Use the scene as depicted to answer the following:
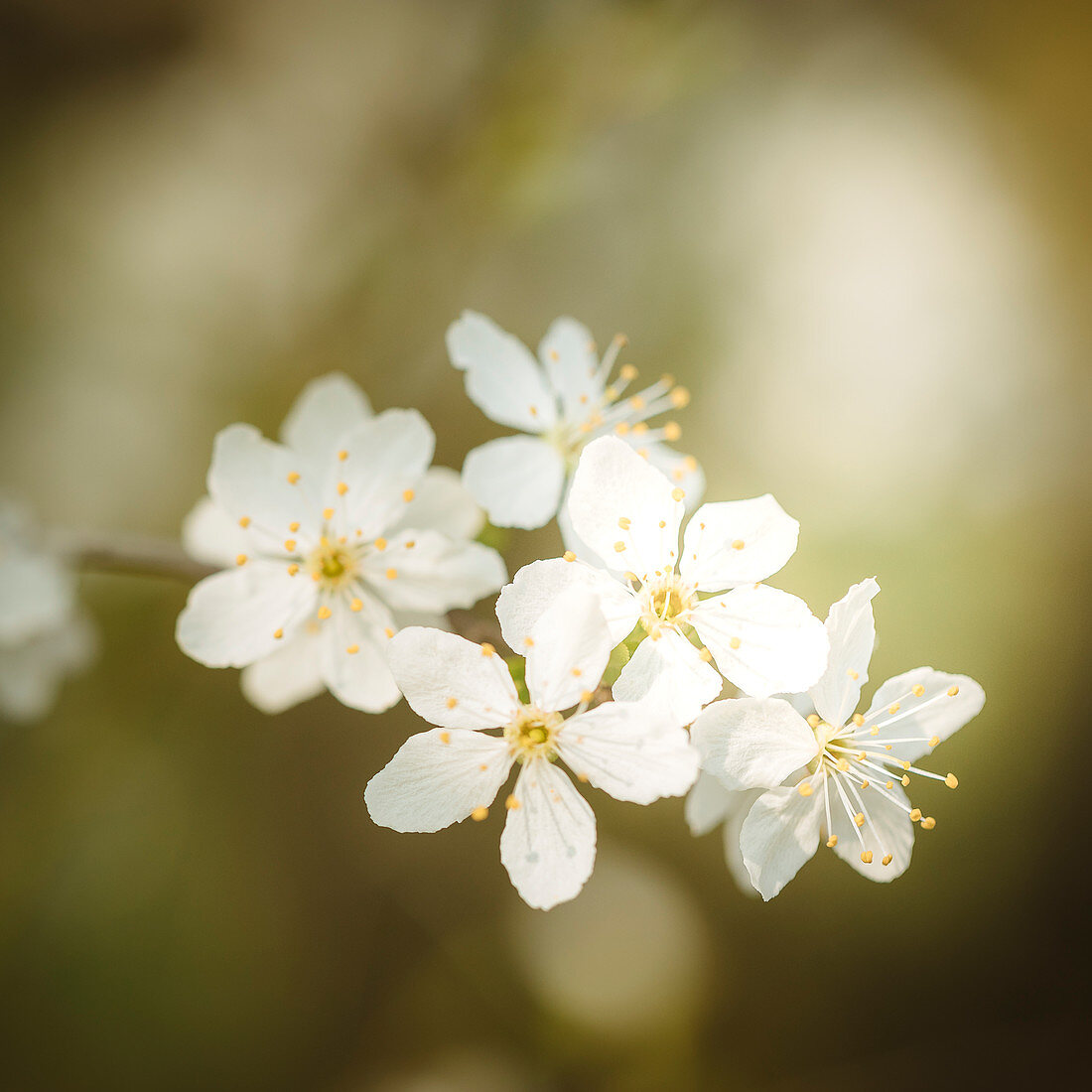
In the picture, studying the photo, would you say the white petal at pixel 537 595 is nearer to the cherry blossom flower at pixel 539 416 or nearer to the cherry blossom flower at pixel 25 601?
the cherry blossom flower at pixel 539 416

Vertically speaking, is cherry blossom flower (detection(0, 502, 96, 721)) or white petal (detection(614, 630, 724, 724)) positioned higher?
white petal (detection(614, 630, 724, 724))

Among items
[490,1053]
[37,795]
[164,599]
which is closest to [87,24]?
[164,599]

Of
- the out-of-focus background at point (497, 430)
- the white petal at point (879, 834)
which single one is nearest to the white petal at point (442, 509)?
the white petal at point (879, 834)

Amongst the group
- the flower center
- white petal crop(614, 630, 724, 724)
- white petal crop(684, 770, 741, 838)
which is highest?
white petal crop(614, 630, 724, 724)

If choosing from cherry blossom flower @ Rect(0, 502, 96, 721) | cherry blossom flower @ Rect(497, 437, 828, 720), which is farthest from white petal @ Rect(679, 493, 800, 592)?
cherry blossom flower @ Rect(0, 502, 96, 721)

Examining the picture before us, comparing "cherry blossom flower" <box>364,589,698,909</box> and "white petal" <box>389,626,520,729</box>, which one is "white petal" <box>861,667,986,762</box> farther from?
"white petal" <box>389,626,520,729</box>
